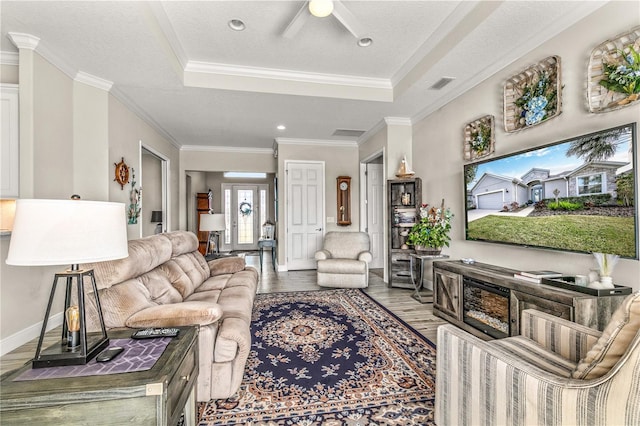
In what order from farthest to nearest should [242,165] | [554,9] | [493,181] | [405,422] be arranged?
[242,165] → [493,181] → [554,9] → [405,422]

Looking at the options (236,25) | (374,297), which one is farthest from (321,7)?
(374,297)

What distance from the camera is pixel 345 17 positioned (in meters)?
2.40

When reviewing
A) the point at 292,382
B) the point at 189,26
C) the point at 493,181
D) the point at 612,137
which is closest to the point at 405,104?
the point at 493,181

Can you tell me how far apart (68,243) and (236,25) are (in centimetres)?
260

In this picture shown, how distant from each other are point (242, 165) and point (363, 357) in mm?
5577

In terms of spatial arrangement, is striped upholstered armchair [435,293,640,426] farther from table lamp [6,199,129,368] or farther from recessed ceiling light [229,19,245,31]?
recessed ceiling light [229,19,245,31]

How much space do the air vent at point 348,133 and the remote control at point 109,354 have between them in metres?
5.01

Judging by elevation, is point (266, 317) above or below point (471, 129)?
below

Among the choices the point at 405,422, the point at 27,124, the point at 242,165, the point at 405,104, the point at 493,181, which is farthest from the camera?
the point at 242,165

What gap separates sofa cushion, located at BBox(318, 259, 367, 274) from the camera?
4.77 m

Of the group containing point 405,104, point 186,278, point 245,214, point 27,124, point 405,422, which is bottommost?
point 405,422

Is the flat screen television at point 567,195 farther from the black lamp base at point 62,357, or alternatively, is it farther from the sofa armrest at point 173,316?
the black lamp base at point 62,357

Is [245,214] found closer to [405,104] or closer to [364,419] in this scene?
[405,104]

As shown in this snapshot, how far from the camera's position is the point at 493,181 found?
313 centimetres
